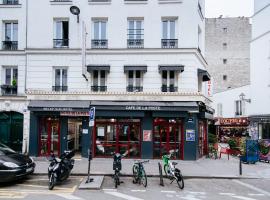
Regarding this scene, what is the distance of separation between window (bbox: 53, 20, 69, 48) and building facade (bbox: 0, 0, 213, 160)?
2.2 inches

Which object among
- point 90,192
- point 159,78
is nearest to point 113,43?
point 159,78

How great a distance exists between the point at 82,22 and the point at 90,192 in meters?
10.7

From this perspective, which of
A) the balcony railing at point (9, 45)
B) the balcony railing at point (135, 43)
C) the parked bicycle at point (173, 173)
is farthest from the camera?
the balcony railing at point (9, 45)

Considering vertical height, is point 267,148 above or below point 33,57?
below

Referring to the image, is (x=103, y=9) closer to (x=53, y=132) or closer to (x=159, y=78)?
(x=159, y=78)

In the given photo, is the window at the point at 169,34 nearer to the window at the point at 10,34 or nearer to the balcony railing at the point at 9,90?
the window at the point at 10,34

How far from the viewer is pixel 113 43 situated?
63.6ft

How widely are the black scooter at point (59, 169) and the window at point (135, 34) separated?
8532 millimetres

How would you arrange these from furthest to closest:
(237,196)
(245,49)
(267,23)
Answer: (245,49), (267,23), (237,196)

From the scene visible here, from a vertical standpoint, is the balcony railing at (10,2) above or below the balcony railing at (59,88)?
above

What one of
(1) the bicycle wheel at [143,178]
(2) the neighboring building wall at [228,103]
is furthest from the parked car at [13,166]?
(2) the neighboring building wall at [228,103]

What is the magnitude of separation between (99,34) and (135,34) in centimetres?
207

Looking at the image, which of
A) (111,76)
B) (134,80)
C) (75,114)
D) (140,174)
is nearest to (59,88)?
(75,114)

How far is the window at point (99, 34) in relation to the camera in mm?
19531
